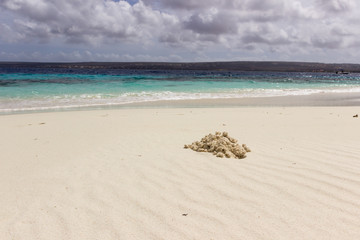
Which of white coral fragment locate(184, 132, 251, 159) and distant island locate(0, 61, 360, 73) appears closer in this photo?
white coral fragment locate(184, 132, 251, 159)

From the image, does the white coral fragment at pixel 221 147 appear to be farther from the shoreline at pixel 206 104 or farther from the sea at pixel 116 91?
the sea at pixel 116 91

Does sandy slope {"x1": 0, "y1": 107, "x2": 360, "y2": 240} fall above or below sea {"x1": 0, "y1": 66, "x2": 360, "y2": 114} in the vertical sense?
above

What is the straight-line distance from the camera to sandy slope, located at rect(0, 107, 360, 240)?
2.57 metres

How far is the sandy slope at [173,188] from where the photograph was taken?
257cm

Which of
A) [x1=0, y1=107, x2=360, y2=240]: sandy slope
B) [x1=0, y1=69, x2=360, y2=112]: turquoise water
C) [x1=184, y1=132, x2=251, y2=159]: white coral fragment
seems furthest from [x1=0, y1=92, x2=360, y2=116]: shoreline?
[x1=184, y1=132, x2=251, y2=159]: white coral fragment

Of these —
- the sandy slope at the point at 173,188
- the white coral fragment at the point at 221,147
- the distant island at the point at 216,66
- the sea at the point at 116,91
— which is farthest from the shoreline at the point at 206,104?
the distant island at the point at 216,66

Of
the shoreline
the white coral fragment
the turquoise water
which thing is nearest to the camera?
the white coral fragment

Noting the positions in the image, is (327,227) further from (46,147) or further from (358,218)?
(46,147)

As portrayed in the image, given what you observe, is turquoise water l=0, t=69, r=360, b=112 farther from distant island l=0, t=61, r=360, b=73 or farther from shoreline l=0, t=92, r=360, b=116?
distant island l=0, t=61, r=360, b=73

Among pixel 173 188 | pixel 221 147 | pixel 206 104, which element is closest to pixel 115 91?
pixel 206 104

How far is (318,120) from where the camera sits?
8.15 m

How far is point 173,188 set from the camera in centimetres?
337

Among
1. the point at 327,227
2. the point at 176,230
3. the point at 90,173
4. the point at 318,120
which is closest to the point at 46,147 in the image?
the point at 90,173

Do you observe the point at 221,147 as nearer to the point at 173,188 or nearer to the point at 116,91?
the point at 173,188
